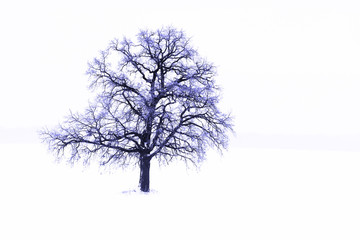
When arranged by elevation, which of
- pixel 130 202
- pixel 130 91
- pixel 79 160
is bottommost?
pixel 130 202

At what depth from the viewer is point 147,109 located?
20.0 meters

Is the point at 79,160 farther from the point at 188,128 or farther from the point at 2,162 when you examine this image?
the point at 2,162

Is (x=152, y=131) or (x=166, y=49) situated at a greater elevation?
(x=166, y=49)

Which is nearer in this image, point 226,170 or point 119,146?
point 119,146

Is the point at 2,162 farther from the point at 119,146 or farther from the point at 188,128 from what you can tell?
the point at 188,128

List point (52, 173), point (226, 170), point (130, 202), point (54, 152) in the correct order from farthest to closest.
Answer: point (226, 170)
point (52, 173)
point (54, 152)
point (130, 202)

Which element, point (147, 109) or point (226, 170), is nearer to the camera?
point (147, 109)

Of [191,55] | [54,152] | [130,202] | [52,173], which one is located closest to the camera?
[130,202]

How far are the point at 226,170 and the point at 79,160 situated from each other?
18.3 metres

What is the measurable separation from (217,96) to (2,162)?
28041 mm

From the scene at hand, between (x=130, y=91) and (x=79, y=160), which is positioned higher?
(x=130, y=91)

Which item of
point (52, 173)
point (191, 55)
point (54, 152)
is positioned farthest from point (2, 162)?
point (191, 55)

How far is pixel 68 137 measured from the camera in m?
20.2

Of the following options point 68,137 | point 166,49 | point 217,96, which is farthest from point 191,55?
point 68,137
